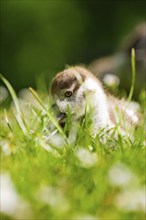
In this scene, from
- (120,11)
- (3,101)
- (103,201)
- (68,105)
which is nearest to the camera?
(103,201)

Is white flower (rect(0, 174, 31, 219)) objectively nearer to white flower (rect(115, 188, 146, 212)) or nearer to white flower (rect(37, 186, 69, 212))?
white flower (rect(37, 186, 69, 212))

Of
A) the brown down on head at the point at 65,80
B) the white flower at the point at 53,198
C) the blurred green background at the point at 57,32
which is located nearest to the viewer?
the white flower at the point at 53,198

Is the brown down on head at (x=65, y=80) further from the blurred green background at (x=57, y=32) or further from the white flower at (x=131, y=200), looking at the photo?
the blurred green background at (x=57, y=32)

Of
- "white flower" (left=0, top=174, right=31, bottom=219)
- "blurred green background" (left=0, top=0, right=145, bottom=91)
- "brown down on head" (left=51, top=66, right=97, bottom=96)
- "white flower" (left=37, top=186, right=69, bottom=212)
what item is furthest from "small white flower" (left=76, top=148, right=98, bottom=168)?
"blurred green background" (left=0, top=0, right=145, bottom=91)

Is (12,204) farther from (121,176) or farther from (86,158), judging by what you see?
(86,158)

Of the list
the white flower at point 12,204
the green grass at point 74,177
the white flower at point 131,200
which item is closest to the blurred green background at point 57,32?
the green grass at point 74,177

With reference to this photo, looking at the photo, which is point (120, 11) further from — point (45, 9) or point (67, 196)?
point (67, 196)

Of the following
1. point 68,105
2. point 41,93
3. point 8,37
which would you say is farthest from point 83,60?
point 68,105
